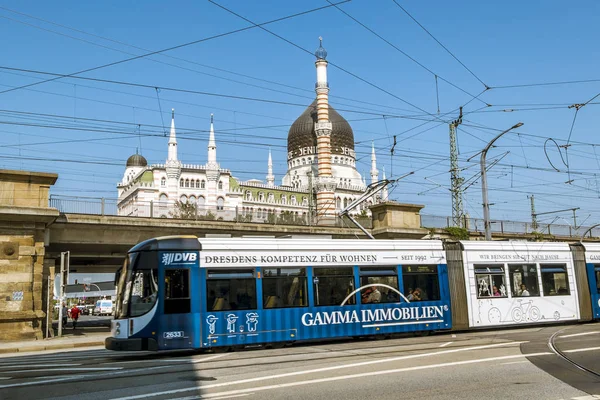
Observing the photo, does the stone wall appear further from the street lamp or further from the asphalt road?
the street lamp

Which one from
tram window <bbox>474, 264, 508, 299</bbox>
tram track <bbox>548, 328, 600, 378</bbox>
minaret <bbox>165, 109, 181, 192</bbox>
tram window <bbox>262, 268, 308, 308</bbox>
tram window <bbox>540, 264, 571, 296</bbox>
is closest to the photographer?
tram track <bbox>548, 328, 600, 378</bbox>

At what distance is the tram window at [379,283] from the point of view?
1722cm

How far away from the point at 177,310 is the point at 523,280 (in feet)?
38.4

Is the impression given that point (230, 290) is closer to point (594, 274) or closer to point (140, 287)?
point (140, 287)

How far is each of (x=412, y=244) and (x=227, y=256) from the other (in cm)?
601

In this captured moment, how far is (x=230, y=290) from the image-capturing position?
15344 millimetres

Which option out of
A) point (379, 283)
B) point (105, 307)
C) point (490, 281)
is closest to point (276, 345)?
point (379, 283)

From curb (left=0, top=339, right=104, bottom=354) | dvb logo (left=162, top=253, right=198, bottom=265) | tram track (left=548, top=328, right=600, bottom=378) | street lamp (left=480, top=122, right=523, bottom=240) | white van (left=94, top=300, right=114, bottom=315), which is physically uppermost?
street lamp (left=480, top=122, right=523, bottom=240)

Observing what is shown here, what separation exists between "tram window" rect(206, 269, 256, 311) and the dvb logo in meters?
0.55

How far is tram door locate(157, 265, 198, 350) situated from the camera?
14367mm

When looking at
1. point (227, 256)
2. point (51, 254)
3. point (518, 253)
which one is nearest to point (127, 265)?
point (227, 256)

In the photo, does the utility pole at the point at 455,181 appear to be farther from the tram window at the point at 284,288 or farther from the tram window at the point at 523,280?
the tram window at the point at 284,288

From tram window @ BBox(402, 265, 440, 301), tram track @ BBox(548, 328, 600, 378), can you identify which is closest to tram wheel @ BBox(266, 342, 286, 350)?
tram window @ BBox(402, 265, 440, 301)

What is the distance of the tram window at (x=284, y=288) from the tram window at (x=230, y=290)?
390 mm
